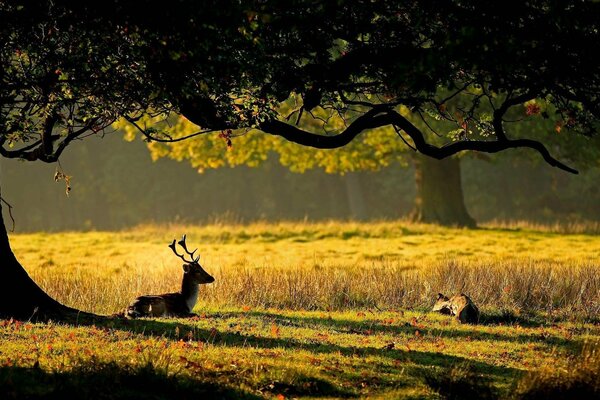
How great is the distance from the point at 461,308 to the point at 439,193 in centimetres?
2465

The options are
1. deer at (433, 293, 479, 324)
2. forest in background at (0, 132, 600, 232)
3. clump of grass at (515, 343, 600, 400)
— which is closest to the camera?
clump of grass at (515, 343, 600, 400)

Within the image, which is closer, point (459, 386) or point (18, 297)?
point (459, 386)

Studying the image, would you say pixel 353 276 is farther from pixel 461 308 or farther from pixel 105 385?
pixel 105 385

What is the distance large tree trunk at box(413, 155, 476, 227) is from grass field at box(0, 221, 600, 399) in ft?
24.8

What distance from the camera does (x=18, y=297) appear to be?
51.3ft

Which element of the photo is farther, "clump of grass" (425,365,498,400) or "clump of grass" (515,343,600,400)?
"clump of grass" (425,365,498,400)

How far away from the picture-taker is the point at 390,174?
247 ft

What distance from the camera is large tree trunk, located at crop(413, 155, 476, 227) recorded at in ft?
138

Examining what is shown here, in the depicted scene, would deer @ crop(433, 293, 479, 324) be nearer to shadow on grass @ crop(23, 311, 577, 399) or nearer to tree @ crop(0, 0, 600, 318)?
shadow on grass @ crop(23, 311, 577, 399)

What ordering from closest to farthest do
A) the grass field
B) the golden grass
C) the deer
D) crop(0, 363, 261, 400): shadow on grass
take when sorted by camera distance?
crop(0, 363, 261, 400): shadow on grass < the grass field < the deer < the golden grass

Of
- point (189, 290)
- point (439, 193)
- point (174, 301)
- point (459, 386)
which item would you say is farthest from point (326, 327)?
point (439, 193)

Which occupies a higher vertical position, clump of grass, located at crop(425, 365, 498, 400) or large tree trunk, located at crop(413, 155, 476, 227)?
large tree trunk, located at crop(413, 155, 476, 227)

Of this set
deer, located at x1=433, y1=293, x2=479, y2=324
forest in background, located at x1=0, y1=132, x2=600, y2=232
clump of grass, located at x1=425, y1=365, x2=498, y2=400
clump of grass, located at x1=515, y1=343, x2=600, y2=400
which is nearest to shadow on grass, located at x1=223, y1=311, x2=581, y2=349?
deer, located at x1=433, y1=293, x2=479, y2=324

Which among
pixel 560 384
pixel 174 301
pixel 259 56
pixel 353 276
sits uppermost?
pixel 259 56
